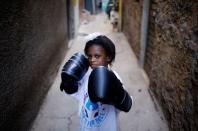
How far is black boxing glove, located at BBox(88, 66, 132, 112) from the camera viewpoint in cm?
170

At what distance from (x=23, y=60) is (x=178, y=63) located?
5.74 ft

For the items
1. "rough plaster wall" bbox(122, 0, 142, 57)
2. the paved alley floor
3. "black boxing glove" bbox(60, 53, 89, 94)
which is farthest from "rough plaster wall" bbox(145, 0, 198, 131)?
"rough plaster wall" bbox(122, 0, 142, 57)

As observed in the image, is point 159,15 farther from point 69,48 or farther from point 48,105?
point 69,48

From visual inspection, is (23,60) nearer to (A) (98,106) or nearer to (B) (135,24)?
(A) (98,106)

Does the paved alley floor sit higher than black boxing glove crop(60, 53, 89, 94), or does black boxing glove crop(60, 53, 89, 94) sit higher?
black boxing glove crop(60, 53, 89, 94)

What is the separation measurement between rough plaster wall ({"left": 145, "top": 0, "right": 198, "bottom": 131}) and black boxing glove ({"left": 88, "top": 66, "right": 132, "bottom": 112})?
90cm

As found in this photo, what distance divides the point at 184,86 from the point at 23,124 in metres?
1.87

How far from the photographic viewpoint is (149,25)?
520cm

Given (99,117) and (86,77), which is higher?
(86,77)

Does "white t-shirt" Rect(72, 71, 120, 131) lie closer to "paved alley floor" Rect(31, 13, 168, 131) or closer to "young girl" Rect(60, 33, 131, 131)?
"young girl" Rect(60, 33, 131, 131)

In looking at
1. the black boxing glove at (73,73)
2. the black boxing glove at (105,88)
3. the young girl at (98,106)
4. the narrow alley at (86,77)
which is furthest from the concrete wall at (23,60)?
the black boxing glove at (105,88)

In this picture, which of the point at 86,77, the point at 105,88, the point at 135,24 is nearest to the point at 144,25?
the point at 135,24

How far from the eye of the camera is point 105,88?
170 cm

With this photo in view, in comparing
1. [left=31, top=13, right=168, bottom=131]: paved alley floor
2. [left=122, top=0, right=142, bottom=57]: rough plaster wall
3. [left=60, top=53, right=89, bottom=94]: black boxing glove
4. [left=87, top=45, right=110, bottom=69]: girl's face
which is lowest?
[left=31, top=13, right=168, bottom=131]: paved alley floor
